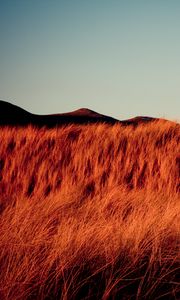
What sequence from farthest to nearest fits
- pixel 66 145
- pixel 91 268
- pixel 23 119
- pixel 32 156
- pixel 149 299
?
pixel 23 119 < pixel 66 145 < pixel 32 156 < pixel 91 268 < pixel 149 299

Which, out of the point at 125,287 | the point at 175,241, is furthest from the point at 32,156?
the point at 125,287

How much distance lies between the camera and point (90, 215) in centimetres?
331

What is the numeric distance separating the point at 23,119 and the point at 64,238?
2648cm

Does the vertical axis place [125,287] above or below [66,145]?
below

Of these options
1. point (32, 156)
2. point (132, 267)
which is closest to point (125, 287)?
point (132, 267)

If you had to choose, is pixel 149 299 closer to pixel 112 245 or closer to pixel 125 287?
pixel 125 287

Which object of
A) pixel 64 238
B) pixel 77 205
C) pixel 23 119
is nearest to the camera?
pixel 64 238

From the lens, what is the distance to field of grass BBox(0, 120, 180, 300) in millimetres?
2035

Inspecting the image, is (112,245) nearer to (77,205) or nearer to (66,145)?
(77,205)

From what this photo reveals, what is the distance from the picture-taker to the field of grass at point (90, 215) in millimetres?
2035

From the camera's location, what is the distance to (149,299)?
1995mm

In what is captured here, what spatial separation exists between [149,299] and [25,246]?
646mm

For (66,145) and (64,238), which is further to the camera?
(66,145)

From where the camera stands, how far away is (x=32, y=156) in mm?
5320
